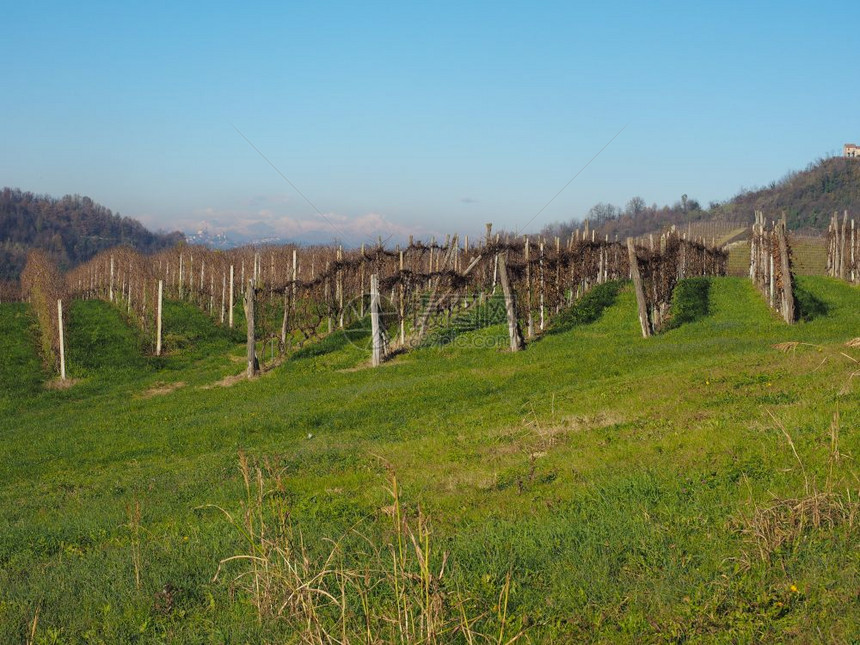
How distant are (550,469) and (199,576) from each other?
12.8ft

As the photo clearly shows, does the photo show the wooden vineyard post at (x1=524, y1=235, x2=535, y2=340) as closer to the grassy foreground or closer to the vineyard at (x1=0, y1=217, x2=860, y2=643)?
the vineyard at (x1=0, y1=217, x2=860, y2=643)

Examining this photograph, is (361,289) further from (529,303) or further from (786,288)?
(786,288)

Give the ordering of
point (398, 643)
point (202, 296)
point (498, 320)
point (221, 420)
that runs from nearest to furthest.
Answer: point (398, 643)
point (221, 420)
point (498, 320)
point (202, 296)

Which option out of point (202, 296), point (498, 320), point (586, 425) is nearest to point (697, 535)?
point (586, 425)

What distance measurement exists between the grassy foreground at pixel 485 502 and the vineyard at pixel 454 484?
3cm

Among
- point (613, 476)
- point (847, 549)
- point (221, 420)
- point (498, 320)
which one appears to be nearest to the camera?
point (847, 549)

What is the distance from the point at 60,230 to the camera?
12606cm

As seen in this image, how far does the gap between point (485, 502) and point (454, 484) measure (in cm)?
82

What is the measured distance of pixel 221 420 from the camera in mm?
13836

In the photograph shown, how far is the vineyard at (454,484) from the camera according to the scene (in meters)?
4.18

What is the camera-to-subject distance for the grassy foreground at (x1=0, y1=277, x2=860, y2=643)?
4.19 metres

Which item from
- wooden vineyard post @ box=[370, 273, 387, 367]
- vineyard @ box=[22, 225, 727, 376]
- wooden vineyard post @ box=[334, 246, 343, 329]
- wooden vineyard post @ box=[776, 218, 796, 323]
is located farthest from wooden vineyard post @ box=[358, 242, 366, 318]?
wooden vineyard post @ box=[776, 218, 796, 323]

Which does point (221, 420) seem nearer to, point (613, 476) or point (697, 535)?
point (613, 476)

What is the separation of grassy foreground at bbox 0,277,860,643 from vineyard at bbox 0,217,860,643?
0.10 ft
